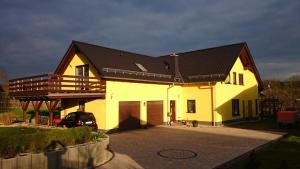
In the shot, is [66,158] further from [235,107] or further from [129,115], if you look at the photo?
[235,107]

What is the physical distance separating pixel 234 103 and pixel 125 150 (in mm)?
17136

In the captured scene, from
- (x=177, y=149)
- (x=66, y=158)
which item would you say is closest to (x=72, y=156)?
(x=66, y=158)

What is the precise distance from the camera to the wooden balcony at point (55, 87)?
58.0 feet

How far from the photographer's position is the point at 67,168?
9.67m

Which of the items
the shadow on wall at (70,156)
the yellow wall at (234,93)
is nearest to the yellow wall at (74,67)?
the shadow on wall at (70,156)

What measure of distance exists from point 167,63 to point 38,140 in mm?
22739

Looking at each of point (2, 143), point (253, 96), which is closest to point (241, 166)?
point (2, 143)

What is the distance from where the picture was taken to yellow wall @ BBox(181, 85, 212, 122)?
2531cm

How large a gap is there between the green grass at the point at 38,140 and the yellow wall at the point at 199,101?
52.2 ft

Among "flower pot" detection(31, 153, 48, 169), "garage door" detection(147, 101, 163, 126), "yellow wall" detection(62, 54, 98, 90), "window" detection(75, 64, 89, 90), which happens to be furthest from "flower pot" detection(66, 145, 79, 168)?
"garage door" detection(147, 101, 163, 126)

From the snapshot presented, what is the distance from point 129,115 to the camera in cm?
2180

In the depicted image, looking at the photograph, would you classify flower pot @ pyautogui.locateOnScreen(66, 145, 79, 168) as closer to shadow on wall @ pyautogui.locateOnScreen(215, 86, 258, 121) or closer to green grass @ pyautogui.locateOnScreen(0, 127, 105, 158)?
green grass @ pyautogui.locateOnScreen(0, 127, 105, 158)

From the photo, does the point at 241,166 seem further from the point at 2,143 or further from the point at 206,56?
the point at 206,56

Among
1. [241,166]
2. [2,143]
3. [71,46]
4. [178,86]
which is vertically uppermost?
[71,46]
